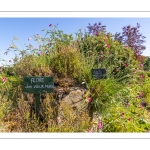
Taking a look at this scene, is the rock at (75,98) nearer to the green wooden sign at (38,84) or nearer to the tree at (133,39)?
the green wooden sign at (38,84)

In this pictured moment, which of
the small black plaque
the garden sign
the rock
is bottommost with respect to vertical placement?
the rock

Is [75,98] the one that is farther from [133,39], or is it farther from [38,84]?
[133,39]

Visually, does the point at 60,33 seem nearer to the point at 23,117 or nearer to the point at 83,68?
the point at 83,68

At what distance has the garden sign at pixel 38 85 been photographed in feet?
12.5

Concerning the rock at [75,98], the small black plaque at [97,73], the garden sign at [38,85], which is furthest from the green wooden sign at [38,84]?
the small black plaque at [97,73]

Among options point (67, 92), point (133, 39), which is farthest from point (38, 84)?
point (133, 39)

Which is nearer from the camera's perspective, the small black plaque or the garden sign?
the garden sign

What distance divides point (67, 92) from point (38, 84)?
51 centimetres

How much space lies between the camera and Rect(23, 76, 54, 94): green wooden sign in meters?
3.80

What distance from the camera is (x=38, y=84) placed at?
151 inches

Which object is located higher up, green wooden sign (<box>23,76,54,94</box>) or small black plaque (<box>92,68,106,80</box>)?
small black plaque (<box>92,68,106,80</box>)

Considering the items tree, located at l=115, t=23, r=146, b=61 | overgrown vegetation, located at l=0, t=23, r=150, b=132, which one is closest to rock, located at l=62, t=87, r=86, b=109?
overgrown vegetation, located at l=0, t=23, r=150, b=132

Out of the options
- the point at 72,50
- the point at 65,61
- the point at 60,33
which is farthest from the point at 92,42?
the point at 65,61

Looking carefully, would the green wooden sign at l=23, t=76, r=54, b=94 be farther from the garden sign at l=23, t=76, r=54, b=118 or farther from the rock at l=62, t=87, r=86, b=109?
the rock at l=62, t=87, r=86, b=109
